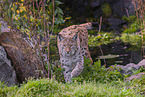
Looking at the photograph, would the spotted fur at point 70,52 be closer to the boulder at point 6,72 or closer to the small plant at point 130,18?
the boulder at point 6,72

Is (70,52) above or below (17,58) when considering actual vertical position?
above

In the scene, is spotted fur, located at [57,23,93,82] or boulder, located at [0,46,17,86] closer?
boulder, located at [0,46,17,86]

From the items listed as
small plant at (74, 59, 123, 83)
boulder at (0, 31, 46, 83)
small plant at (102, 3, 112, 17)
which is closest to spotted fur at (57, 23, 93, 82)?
small plant at (74, 59, 123, 83)

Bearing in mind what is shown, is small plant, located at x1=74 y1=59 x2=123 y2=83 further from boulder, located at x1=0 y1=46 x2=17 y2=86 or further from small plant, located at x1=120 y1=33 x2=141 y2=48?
small plant, located at x1=120 y1=33 x2=141 y2=48

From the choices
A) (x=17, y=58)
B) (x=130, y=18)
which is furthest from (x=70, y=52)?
(x=130, y=18)

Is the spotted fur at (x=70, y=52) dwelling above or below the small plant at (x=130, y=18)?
below

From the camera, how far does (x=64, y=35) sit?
4621 millimetres

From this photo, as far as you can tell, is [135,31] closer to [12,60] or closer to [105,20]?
[105,20]

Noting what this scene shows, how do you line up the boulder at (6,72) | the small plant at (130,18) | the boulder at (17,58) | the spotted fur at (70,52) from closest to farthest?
1. the boulder at (6,72)
2. the spotted fur at (70,52)
3. the boulder at (17,58)
4. the small plant at (130,18)

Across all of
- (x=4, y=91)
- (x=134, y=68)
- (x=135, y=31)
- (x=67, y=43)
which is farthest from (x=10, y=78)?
(x=135, y=31)

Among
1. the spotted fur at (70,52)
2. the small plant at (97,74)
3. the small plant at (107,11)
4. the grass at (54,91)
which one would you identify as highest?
the small plant at (107,11)

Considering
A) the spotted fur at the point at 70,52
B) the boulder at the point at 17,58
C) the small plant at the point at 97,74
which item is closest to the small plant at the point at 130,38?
the small plant at the point at 97,74

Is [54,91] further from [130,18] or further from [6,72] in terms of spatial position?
[130,18]

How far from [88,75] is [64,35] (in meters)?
1.07
